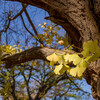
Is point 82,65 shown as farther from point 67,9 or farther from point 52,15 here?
point 52,15

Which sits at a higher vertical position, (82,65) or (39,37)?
(39,37)

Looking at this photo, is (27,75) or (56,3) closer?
(56,3)

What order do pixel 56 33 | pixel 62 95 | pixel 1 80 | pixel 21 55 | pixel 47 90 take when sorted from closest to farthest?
1. pixel 21 55
2. pixel 56 33
3. pixel 62 95
4. pixel 47 90
5. pixel 1 80

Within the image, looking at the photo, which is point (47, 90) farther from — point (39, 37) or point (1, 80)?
point (39, 37)

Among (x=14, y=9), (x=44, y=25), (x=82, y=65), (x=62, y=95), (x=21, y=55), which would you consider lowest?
(x=62, y=95)

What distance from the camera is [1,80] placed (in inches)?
179

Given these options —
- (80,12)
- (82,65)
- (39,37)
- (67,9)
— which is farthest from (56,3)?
(39,37)

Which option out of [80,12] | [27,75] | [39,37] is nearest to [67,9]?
[80,12]

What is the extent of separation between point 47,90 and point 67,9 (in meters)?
3.52

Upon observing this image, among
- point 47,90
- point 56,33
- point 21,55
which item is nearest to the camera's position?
point 21,55

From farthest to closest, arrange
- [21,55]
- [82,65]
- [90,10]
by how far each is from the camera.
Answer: [21,55]
[90,10]
[82,65]

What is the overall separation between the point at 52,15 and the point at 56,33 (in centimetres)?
79

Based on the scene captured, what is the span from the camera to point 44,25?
218 centimetres

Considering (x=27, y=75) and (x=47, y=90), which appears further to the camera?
(x=27, y=75)
